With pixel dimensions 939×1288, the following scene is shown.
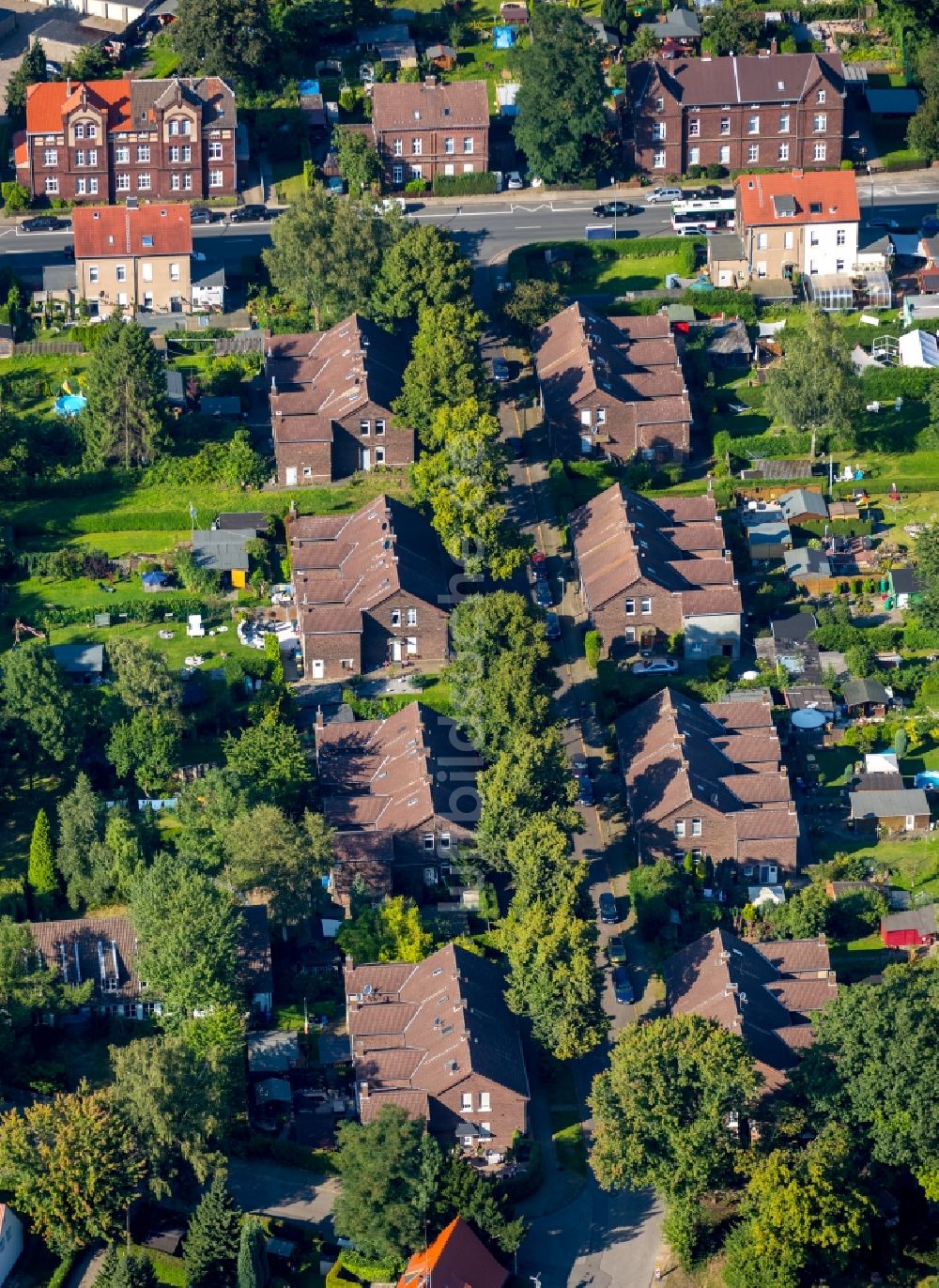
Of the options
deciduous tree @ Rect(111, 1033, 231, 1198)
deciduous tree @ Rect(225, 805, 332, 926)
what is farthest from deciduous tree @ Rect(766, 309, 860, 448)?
deciduous tree @ Rect(111, 1033, 231, 1198)

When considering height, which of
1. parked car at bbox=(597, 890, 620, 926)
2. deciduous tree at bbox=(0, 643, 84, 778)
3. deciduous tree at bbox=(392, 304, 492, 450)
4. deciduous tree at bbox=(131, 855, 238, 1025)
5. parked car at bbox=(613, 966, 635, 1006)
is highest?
deciduous tree at bbox=(392, 304, 492, 450)

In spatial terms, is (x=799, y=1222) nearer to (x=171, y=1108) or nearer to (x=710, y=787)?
(x=171, y=1108)

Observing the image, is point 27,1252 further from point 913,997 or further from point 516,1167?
point 913,997

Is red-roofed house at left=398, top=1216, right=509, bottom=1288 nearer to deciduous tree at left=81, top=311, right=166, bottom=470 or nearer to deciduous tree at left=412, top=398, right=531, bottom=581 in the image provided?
deciduous tree at left=412, top=398, right=531, bottom=581

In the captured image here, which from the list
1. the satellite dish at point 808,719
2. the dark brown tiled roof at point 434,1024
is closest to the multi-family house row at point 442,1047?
the dark brown tiled roof at point 434,1024

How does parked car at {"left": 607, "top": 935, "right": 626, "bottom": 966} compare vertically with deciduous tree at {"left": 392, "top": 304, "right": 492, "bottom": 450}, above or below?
below

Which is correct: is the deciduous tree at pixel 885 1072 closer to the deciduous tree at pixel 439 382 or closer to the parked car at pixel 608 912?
the parked car at pixel 608 912
